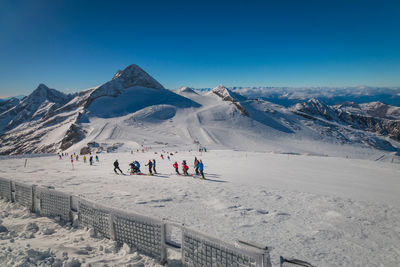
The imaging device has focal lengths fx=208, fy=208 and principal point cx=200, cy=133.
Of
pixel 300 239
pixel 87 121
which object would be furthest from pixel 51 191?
pixel 87 121

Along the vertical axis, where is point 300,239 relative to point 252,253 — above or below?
below

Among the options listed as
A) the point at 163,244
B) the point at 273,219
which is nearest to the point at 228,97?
the point at 273,219

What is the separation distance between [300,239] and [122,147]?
53.9m

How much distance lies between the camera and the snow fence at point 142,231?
12.9 ft

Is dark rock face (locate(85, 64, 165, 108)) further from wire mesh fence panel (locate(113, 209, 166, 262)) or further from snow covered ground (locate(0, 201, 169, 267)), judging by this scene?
wire mesh fence panel (locate(113, 209, 166, 262))

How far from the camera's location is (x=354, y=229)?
757 cm

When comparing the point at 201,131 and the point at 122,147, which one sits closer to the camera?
the point at 122,147

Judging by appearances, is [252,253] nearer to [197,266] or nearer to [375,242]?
[197,266]

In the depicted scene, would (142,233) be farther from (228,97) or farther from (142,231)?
(228,97)

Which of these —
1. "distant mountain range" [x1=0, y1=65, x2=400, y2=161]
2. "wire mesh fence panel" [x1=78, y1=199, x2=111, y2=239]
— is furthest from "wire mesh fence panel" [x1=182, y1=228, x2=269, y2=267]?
"distant mountain range" [x1=0, y1=65, x2=400, y2=161]

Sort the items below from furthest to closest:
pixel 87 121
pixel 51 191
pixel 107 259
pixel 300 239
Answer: pixel 87 121
pixel 51 191
pixel 300 239
pixel 107 259

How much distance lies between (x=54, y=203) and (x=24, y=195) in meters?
2.04

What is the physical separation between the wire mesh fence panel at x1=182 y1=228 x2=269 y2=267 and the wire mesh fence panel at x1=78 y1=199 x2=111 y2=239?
106 inches

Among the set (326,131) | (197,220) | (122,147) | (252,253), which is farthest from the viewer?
(326,131)
